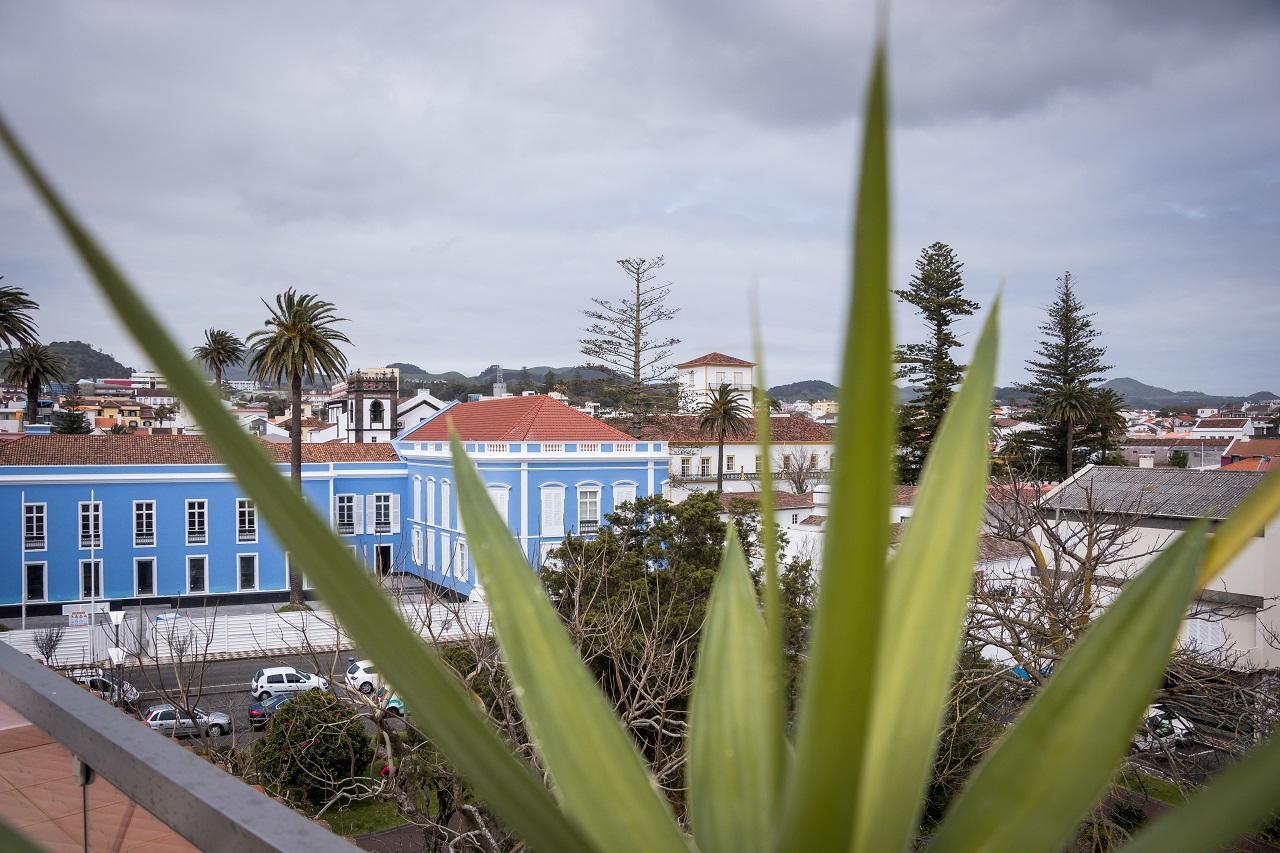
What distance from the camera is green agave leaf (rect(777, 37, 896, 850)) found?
11.0 inches

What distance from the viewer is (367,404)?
29531mm

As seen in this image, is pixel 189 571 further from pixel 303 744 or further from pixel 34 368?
pixel 303 744

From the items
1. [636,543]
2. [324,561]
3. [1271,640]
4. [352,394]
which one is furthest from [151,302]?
[352,394]

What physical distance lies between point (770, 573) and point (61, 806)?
1507mm

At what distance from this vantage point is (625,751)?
1.69 ft


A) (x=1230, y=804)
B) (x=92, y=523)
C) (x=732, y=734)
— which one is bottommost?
(x=92, y=523)

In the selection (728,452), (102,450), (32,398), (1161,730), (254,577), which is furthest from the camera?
(728,452)

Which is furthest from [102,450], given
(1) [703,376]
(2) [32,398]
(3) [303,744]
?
(1) [703,376]

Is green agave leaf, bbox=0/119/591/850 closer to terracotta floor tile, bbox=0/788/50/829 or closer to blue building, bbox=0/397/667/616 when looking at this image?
terracotta floor tile, bbox=0/788/50/829

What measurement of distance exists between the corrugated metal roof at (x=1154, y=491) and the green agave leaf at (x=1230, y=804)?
1170cm

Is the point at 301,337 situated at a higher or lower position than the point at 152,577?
higher

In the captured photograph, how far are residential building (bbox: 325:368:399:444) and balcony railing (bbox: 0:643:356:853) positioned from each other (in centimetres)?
2876

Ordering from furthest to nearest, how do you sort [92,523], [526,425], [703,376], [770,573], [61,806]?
[703,376], [526,425], [92,523], [61,806], [770,573]

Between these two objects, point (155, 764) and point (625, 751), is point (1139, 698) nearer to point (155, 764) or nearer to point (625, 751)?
point (625, 751)
